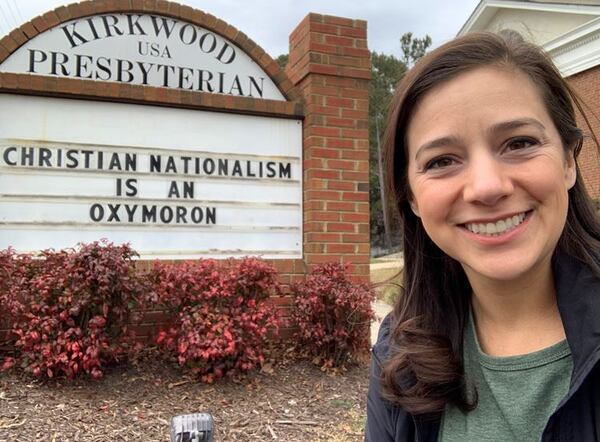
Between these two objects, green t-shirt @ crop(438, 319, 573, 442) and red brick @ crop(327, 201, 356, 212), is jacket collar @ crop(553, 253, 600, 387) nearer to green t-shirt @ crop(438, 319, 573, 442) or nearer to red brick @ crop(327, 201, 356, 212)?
green t-shirt @ crop(438, 319, 573, 442)

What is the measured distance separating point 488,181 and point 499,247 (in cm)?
15

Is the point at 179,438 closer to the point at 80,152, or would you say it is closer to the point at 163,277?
the point at 163,277

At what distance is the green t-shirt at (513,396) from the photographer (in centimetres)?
115

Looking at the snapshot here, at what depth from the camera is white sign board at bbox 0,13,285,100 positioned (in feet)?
14.5

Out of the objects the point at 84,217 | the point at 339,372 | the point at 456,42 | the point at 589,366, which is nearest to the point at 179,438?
the point at 589,366

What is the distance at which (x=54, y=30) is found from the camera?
443 centimetres

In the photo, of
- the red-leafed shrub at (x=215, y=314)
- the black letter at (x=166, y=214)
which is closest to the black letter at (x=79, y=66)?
the black letter at (x=166, y=214)

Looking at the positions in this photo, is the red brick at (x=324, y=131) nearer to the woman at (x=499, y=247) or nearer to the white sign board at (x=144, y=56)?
the white sign board at (x=144, y=56)

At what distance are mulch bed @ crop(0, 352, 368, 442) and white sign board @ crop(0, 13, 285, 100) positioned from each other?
91.4 inches

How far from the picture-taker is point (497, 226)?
46.1 inches

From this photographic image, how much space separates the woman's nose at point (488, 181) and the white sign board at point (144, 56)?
13.1 ft

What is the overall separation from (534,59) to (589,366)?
67 cm

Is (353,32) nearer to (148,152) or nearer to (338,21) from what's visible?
(338,21)

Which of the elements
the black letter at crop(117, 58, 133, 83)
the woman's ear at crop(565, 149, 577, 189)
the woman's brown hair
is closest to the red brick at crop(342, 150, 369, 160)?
the black letter at crop(117, 58, 133, 83)
